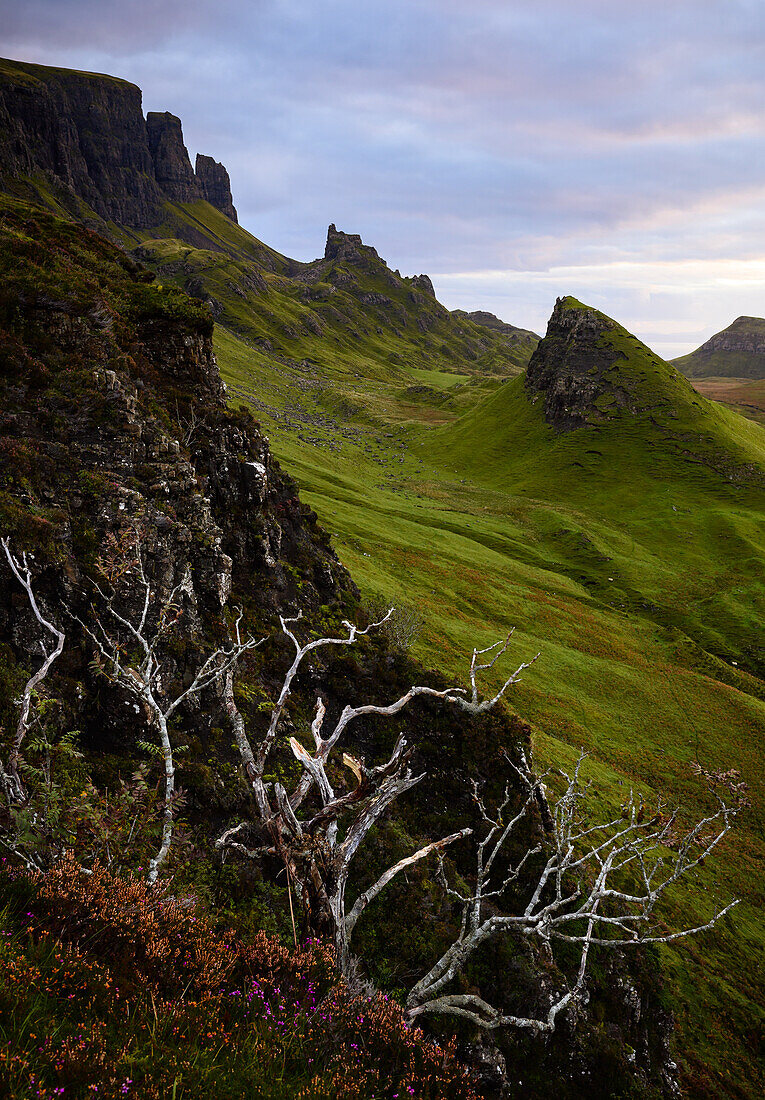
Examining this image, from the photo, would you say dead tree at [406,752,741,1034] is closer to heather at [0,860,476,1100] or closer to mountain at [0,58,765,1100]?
mountain at [0,58,765,1100]

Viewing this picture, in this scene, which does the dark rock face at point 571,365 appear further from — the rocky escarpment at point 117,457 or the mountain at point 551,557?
the rocky escarpment at point 117,457

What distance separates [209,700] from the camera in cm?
1866

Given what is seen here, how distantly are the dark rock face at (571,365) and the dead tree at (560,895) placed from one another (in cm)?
13123

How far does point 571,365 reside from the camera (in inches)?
6122

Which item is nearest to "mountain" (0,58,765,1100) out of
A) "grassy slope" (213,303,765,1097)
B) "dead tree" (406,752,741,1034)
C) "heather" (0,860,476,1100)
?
"grassy slope" (213,303,765,1097)

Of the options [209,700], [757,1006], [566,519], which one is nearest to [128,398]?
[209,700]

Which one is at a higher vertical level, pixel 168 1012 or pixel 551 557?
pixel 168 1012

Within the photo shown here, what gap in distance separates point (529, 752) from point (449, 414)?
616ft

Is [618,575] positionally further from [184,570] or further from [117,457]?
[117,457]

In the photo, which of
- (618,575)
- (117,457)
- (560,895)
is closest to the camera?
(560,895)

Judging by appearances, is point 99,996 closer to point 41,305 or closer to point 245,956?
point 245,956

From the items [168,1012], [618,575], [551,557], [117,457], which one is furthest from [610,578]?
[168,1012]

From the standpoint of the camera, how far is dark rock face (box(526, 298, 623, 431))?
147 meters

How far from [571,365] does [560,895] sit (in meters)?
164
